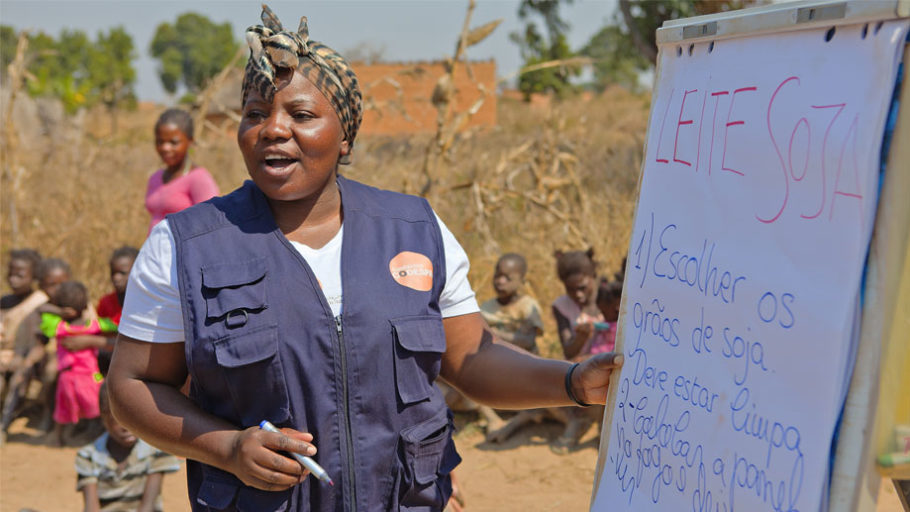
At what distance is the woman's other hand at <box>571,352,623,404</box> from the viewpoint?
2.11 m

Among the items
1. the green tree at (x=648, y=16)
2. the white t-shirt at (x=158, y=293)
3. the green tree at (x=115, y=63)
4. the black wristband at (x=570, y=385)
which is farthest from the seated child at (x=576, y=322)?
the green tree at (x=115, y=63)

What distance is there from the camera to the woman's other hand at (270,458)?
1.96 metres

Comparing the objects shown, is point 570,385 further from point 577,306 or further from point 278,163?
point 577,306

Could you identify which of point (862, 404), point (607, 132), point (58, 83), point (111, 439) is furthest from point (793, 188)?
point (58, 83)

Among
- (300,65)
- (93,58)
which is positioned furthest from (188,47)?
(300,65)

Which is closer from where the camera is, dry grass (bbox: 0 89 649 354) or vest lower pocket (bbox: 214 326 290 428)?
vest lower pocket (bbox: 214 326 290 428)

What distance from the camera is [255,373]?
2037 millimetres

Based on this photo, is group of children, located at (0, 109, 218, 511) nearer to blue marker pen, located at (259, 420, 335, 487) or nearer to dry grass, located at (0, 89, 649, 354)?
dry grass, located at (0, 89, 649, 354)

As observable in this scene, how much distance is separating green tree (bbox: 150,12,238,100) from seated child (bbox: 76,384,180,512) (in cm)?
6513

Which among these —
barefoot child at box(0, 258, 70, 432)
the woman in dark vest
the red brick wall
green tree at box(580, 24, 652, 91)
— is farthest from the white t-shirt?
green tree at box(580, 24, 652, 91)

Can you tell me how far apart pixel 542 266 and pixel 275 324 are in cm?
623

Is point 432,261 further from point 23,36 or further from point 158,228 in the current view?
point 23,36

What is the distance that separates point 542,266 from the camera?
8.17 meters

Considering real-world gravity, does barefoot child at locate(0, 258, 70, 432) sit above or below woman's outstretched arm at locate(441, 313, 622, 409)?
below
